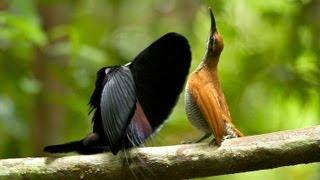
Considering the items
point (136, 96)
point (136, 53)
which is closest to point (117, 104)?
point (136, 96)

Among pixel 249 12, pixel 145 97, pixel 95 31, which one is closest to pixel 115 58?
pixel 95 31

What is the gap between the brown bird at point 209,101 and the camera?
131cm

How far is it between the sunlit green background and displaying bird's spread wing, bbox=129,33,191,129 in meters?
0.46

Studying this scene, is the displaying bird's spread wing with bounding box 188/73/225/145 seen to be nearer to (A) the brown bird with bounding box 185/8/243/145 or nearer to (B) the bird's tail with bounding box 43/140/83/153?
(A) the brown bird with bounding box 185/8/243/145

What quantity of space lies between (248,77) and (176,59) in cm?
94

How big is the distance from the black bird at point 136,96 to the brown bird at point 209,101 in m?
0.07

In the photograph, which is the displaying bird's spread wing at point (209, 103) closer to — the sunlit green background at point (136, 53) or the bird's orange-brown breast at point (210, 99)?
the bird's orange-brown breast at point (210, 99)

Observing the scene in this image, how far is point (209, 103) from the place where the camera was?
1.32m

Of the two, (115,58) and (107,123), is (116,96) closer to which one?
(107,123)

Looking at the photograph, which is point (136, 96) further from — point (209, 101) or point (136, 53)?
point (136, 53)

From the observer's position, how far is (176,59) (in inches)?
57.3

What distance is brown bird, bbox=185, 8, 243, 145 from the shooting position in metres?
1.31

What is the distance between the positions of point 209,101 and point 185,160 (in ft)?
0.40

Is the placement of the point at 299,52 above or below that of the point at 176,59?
below
